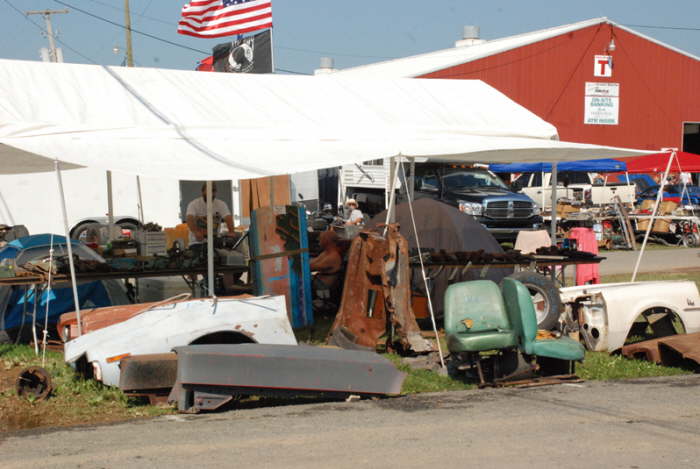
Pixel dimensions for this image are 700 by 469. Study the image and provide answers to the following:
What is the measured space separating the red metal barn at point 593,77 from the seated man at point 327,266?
20204 mm

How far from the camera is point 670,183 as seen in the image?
94.0 ft

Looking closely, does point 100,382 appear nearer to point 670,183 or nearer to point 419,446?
point 419,446

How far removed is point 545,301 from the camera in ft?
33.4

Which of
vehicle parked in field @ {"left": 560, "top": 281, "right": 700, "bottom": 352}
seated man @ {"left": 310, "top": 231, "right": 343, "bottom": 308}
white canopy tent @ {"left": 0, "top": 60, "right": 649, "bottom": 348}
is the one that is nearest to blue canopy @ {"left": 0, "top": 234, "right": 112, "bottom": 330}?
white canopy tent @ {"left": 0, "top": 60, "right": 649, "bottom": 348}

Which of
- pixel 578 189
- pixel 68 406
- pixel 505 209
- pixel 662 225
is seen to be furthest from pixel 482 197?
pixel 68 406

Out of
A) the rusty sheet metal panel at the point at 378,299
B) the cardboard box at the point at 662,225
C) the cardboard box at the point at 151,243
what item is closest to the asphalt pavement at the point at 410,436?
the rusty sheet metal panel at the point at 378,299

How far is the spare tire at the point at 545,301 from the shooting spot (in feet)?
33.0

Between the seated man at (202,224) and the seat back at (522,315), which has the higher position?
the seated man at (202,224)

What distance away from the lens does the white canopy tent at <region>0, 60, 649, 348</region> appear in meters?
9.32

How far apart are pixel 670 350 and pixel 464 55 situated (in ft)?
84.8

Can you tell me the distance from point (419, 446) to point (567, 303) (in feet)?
15.6

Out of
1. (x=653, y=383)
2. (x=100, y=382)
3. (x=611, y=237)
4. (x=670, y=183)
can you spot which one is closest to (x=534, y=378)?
(x=653, y=383)

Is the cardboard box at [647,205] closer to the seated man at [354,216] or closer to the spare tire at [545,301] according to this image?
the seated man at [354,216]

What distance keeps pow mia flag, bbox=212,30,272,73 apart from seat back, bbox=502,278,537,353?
54.0 feet
